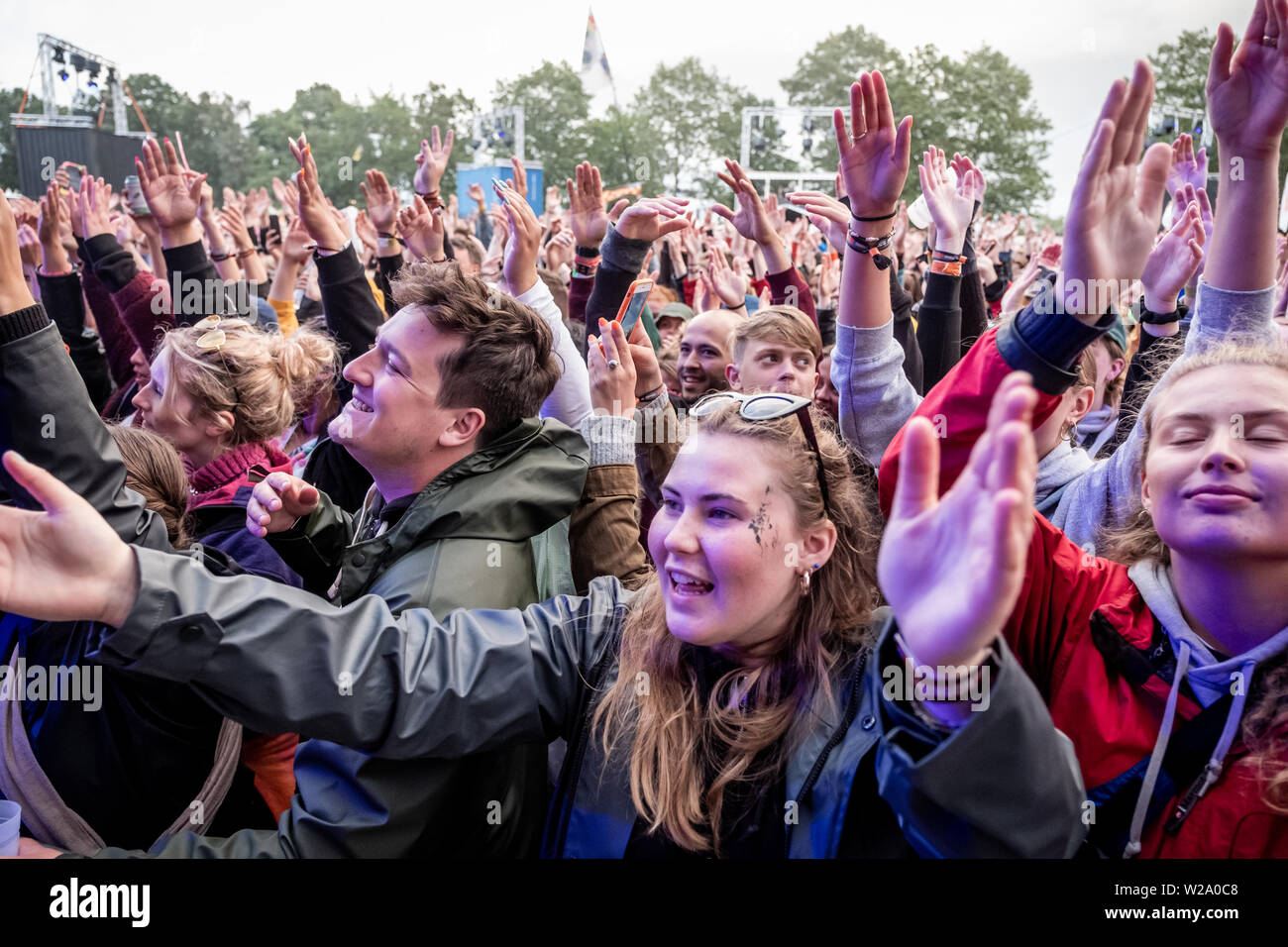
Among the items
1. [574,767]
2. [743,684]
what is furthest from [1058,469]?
[574,767]

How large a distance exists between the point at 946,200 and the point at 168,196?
9.32 ft

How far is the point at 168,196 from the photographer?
3730mm

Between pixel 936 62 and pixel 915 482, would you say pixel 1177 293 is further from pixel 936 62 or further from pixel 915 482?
pixel 936 62

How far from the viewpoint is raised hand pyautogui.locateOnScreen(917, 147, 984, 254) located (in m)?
3.08

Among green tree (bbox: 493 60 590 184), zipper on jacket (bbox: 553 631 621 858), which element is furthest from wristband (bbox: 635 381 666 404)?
green tree (bbox: 493 60 590 184)

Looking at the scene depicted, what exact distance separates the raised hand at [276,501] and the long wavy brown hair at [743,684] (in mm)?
775

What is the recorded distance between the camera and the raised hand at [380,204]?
180 inches

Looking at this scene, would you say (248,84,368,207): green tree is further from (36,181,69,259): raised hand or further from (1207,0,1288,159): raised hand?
(1207,0,1288,159): raised hand

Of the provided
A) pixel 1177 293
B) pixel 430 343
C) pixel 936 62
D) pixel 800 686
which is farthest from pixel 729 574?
pixel 936 62

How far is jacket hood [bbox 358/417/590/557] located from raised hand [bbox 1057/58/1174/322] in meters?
1.12

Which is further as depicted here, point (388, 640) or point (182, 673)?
point (388, 640)

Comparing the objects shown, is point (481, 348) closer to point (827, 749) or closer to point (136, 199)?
point (827, 749)

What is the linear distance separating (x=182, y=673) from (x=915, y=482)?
1.06 meters
